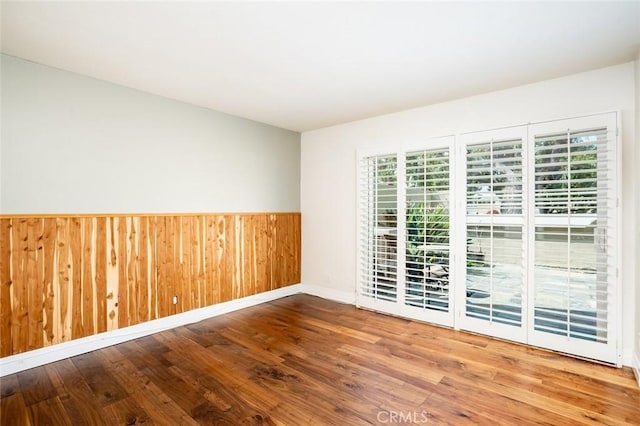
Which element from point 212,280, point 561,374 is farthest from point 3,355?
point 561,374

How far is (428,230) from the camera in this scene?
3561mm

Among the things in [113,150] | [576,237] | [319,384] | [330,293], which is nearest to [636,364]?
[576,237]

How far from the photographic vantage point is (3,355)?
8.07 ft

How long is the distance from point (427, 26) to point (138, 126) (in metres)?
2.87

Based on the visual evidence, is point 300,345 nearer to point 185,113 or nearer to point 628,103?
point 185,113

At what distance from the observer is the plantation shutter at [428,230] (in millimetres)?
3467

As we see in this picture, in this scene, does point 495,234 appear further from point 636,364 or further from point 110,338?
point 110,338

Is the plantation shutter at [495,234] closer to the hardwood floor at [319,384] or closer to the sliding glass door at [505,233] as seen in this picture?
the sliding glass door at [505,233]

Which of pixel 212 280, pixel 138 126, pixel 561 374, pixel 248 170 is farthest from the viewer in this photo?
pixel 248 170

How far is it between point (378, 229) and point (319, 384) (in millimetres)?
2131

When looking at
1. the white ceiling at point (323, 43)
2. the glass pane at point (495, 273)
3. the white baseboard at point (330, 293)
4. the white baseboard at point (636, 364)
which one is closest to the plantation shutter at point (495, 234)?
the glass pane at point (495, 273)

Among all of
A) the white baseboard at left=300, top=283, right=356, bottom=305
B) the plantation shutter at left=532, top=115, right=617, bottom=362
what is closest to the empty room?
the plantation shutter at left=532, top=115, right=617, bottom=362

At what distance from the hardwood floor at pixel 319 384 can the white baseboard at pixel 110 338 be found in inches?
3.4

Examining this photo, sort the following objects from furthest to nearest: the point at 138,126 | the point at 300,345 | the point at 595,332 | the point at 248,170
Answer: the point at 248,170
the point at 138,126
the point at 300,345
the point at 595,332
